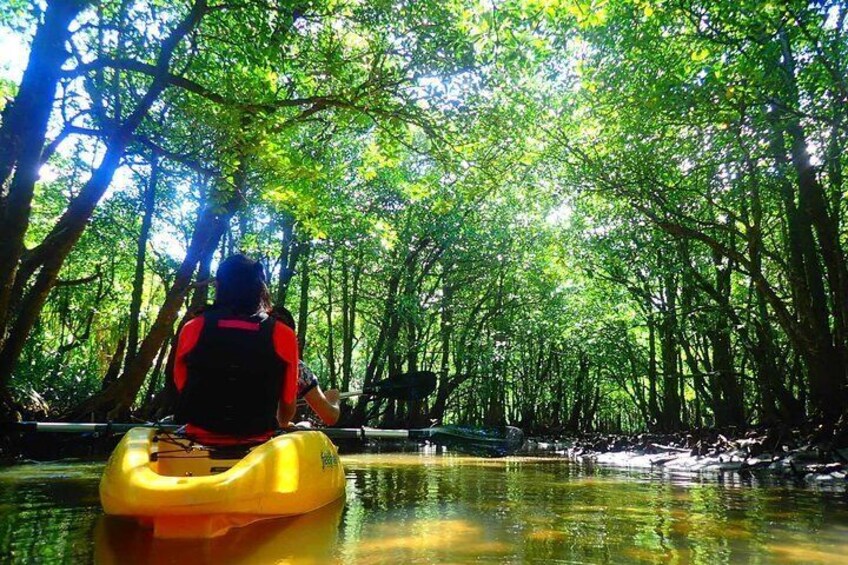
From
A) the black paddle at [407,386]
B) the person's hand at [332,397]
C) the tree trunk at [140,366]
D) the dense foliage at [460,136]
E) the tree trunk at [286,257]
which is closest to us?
the person's hand at [332,397]

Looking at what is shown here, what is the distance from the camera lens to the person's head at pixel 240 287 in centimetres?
392

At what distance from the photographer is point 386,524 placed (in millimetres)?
3963

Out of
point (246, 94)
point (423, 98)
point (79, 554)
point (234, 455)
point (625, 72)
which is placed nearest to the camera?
point (79, 554)

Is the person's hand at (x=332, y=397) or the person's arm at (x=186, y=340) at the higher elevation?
the person's arm at (x=186, y=340)

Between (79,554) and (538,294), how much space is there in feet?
67.3

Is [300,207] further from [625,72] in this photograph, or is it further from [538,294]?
[538,294]

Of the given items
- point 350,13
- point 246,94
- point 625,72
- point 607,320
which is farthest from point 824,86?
point 607,320

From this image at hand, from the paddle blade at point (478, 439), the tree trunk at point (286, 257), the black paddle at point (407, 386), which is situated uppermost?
the tree trunk at point (286, 257)

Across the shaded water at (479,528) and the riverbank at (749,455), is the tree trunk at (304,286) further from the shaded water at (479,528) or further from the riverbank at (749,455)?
the shaded water at (479,528)

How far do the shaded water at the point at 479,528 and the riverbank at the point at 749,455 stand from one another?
4.39ft

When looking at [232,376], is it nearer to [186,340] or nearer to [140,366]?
[186,340]

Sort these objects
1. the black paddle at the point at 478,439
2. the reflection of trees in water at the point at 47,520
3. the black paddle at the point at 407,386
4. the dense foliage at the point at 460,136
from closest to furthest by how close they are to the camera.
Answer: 1. the reflection of trees in water at the point at 47,520
2. the dense foliage at the point at 460,136
3. the black paddle at the point at 407,386
4. the black paddle at the point at 478,439

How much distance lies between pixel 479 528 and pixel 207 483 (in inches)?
69.9

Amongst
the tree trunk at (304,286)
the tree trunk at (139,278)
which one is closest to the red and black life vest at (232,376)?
the tree trunk at (139,278)
